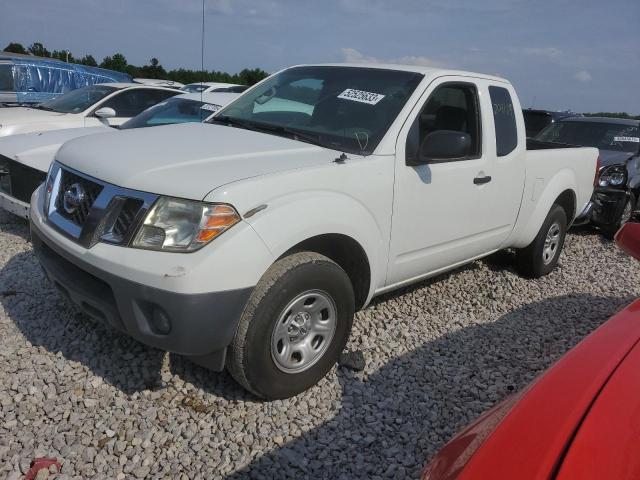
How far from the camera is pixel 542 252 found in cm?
515

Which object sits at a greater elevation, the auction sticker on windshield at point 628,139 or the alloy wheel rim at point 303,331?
the auction sticker on windshield at point 628,139

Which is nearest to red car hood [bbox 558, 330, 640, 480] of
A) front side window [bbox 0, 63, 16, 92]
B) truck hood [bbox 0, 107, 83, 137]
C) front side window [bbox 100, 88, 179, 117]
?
truck hood [bbox 0, 107, 83, 137]

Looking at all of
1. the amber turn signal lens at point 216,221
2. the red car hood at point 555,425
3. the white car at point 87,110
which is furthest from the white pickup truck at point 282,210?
the white car at point 87,110

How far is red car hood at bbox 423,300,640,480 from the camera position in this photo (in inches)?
51.6

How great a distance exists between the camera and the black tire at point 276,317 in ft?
8.59

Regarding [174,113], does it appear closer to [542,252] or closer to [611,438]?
[542,252]

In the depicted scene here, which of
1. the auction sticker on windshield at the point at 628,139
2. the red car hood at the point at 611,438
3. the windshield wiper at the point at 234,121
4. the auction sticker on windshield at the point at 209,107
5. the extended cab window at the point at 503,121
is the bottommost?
the red car hood at the point at 611,438

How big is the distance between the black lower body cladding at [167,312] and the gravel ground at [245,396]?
0.44 metres

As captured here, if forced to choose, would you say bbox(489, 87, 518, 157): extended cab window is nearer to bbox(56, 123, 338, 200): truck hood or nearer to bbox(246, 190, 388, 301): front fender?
bbox(246, 190, 388, 301): front fender

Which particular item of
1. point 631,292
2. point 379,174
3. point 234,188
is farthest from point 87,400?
point 631,292

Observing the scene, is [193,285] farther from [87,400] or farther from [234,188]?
[87,400]

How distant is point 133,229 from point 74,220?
0.52 metres

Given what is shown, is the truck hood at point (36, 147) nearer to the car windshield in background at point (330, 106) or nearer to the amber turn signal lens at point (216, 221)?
the car windshield in background at point (330, 106)

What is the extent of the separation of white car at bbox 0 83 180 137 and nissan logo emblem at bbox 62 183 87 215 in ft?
14.4
